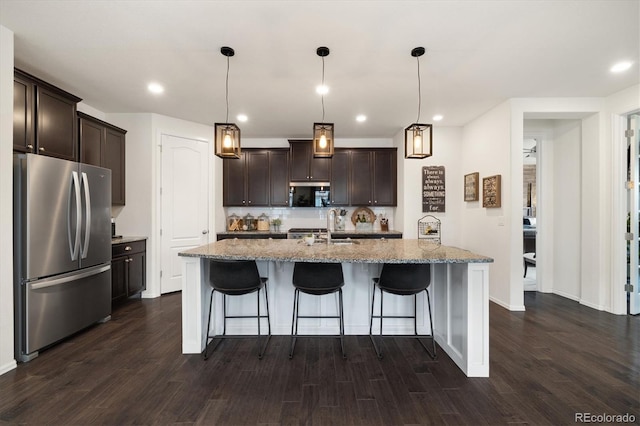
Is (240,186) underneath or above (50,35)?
underneath

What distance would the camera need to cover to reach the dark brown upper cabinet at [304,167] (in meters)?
5.12

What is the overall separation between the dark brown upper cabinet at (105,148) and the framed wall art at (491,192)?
5305mm

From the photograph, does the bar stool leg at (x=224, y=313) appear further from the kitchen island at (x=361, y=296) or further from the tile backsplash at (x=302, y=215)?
the tile backsplash at (x=302, y=215)

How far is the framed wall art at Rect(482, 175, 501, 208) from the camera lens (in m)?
3.77

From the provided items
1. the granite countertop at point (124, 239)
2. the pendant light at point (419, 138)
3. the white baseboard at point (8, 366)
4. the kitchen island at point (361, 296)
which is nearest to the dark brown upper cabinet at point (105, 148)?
the granite countertop at point (124, 239)

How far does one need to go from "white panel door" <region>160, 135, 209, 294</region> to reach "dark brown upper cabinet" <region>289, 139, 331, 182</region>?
1514mm

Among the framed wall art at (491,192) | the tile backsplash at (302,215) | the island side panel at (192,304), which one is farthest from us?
the tile backsplash at (302,215)

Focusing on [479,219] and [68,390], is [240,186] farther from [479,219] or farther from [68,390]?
[479,219]

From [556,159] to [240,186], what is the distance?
5266mm

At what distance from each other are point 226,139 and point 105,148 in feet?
7.76

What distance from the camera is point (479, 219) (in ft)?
14.0

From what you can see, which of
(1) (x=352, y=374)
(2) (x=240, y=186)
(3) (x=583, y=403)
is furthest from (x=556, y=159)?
(2) (x=240, y=186)

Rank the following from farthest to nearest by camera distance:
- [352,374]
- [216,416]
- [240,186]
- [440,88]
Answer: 1. [240,186]
2. [440,88]
3. [352,374]
4. [216,416]

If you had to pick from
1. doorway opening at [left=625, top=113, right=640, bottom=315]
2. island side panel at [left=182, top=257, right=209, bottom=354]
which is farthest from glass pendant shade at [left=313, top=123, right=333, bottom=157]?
doorway opening at [left=625, top=113, right=640, bottom=315]
